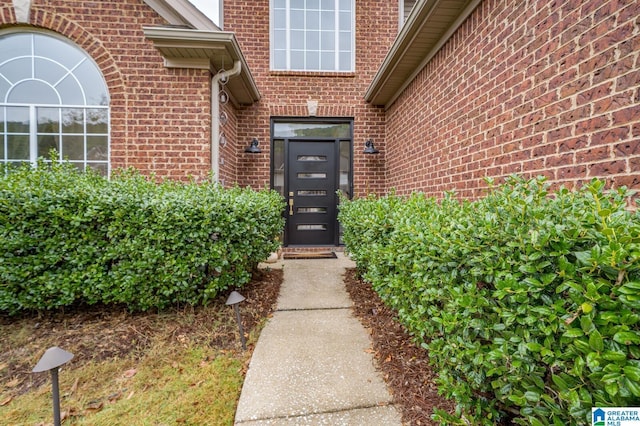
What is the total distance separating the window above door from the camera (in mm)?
6141

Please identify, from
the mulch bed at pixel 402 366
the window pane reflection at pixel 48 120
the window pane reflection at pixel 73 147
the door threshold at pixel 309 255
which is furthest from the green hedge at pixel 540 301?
the window pane reflection at pixel 48 120

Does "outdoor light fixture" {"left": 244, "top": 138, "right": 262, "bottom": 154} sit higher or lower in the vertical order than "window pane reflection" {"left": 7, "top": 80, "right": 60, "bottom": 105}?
lower

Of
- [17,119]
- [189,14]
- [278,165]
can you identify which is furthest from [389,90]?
[17,119]

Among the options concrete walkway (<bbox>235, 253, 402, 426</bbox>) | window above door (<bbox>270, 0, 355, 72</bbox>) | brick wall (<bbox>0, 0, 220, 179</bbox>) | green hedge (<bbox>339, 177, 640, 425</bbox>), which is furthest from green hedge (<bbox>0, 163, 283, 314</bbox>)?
window above door (<bbox>270, 0, 355, 72</bbox>)

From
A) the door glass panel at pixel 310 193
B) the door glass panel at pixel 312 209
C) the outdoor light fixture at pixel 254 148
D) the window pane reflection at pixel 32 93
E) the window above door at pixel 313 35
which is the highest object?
→ the window above door at pixel 313 35

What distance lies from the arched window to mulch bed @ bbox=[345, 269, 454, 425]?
4385 millimetres

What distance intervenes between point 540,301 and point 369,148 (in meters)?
5.39

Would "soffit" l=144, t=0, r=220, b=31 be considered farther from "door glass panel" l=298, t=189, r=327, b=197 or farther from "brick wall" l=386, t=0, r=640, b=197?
"door glass panel" l=298, t=189, r=327, b=197

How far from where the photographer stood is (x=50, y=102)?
14.4ft

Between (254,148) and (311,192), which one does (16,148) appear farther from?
(311,192)

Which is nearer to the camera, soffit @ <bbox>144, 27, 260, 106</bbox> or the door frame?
soffit @ <bbox>144, 27, 260, 106</bbox>

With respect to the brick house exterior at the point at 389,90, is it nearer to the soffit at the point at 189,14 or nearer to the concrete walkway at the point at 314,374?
the soffit at the point at 189,14

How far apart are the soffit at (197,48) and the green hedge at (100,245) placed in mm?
2144
